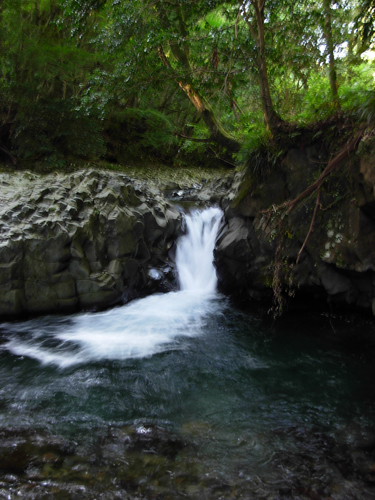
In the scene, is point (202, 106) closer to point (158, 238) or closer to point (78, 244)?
point (158, 238)

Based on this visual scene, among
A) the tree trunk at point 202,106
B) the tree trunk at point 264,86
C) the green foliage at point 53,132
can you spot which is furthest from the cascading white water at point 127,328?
the green foliage at point 53,132

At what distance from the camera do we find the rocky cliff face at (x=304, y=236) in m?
5.14

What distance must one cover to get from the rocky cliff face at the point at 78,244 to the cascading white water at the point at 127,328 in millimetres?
395

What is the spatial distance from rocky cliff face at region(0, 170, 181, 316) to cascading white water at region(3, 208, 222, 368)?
1.30 ft

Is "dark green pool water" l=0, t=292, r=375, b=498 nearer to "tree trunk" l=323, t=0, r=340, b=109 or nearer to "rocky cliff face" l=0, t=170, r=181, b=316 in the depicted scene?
"rocky cliff face" l=0, t=170, r=181, b=316

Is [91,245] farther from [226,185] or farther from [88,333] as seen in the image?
[226,185]

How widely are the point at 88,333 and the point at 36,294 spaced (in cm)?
134

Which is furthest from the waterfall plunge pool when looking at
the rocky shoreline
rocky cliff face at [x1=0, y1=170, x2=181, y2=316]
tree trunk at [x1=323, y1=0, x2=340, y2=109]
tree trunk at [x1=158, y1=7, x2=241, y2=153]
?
tree trunk at [x1=158, y1=7, x2=241, y2=153]

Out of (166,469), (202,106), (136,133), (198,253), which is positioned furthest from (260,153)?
(136,133)

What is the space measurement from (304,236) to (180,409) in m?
3.88

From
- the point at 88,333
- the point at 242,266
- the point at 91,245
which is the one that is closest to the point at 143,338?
the point at 88,333

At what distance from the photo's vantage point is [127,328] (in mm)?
5570

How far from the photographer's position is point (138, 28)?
6.45 m

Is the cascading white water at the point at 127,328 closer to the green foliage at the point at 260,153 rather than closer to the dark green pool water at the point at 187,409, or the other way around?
the dark green pool water at the point at 187,409
